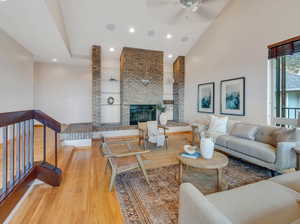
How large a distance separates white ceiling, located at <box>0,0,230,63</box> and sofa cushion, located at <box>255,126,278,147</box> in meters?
3.64

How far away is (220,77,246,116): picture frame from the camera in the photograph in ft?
14.1

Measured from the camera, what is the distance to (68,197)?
6.55 feet

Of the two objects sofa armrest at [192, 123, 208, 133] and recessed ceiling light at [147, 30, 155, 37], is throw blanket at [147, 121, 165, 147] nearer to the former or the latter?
sofa armrest at [192, 123, 208, 133]

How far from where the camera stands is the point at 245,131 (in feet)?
11.1

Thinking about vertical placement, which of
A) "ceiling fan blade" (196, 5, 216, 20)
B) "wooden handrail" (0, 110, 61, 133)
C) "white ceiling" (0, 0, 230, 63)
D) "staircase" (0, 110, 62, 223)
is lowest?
"staircase" (0, 110, 62, 223)

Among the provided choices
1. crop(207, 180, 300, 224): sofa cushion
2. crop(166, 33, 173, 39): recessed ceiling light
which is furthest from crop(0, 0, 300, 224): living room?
Answer: crop(166, 33, 173, 39): recessed ceiling light

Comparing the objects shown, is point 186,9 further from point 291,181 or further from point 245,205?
point 245,205

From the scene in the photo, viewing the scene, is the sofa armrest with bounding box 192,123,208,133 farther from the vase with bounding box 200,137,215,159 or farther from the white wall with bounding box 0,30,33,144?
the white wall with bounding box 0,30,33,144

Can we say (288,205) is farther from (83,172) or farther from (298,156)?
(83,172)

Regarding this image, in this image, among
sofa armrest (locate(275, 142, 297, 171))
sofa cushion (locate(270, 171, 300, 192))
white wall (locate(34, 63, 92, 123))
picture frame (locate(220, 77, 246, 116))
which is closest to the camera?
sofa cushion (locate(270, 171, 300, 192))

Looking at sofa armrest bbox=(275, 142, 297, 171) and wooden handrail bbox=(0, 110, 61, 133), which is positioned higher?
wooden handrail bbox=(0, 110, 61, 133)

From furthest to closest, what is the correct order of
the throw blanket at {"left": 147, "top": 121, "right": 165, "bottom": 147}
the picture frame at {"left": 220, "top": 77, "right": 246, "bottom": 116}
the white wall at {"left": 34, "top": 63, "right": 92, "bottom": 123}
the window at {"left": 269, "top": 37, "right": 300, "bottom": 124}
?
the white wall at {"left": 34, "top": 63, "right": 92, "bottom": 123} < the picture frame at {"left": 220, "top": 77, "right": 246, "bottom": 116} < the throw blanket at {"left": 147, "top": 121, "right": 165, "bottom": 147} < the window at {"left": 269, "top": 37, "right": 300, "bottom": 124}

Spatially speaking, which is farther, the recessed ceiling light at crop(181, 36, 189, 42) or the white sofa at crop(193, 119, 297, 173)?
the recessed ceiling light at crop(181, 36, 189, 42)

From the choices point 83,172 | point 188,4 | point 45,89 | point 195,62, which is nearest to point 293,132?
point 188,4
